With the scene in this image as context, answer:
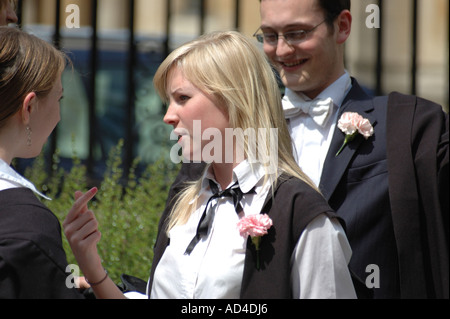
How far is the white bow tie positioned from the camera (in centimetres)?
326

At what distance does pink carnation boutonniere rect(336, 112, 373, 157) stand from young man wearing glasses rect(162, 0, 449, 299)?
1cm

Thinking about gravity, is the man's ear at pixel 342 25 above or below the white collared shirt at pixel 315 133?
above

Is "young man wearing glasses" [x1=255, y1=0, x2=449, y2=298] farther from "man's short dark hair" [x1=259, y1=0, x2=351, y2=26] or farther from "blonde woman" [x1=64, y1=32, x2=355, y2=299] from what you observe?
"blonde woman" [x1=64, y1=32, x2=355, y2=299]

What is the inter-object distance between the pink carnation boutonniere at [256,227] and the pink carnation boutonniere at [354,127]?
91 cm

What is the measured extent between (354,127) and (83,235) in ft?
4.10

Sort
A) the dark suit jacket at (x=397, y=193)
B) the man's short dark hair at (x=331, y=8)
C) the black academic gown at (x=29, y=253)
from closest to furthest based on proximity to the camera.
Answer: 1. the black academic gown at (x=29, y=253)
2. the dark suit jacket at (x=397, y=193)
3. the man's short dark hair at (x=331, y=8)

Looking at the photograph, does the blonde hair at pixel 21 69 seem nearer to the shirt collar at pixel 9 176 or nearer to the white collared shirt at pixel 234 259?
the shirt collar at pixel 9 176

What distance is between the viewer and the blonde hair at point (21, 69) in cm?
229

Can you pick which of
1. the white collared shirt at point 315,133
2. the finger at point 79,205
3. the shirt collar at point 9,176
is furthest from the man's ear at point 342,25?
the shirt collar at point 9,176

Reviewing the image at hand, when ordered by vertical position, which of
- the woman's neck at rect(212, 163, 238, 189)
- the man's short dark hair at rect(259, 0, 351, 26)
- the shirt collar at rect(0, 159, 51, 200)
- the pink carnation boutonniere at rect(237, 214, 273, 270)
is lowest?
the pink carnation boutonniere at rect(237, 214, 273, 270)

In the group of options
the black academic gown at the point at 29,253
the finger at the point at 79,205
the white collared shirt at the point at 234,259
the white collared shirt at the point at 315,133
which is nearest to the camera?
the black academic gown at the point at 29,253

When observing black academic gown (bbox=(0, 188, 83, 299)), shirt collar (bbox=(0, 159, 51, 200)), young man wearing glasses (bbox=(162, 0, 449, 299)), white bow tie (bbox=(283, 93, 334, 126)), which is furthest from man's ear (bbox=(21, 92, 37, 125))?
white bow tie (bbox=(283, 93, 334, 126))
